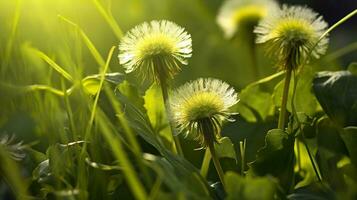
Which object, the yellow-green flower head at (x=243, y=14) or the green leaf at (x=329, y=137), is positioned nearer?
the green leaf at (x=329, y=137)

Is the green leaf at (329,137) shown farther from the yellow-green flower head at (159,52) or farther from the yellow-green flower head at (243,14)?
the yellow-green flower head at (243,14)

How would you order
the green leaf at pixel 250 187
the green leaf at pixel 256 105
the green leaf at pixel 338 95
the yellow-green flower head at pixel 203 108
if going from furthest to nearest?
the green leaf at pixel 256 105 → the green leaf at pixel 338 95 → the yellow-green flower head at pixel 203 108 → the green leaf at pixel 250 187

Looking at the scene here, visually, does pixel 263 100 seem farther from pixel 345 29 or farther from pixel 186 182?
pixel 345 29

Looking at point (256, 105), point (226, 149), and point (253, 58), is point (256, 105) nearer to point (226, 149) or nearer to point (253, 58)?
point (226, 149)

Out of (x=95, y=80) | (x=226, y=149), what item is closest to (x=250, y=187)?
(x=226, y=149)

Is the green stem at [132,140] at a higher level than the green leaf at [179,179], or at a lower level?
higher

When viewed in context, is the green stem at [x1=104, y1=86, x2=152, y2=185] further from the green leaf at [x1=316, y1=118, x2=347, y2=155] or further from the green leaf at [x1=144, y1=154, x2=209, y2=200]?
the green leaf at [x1=316, y1=118, x2=347, y2=155]

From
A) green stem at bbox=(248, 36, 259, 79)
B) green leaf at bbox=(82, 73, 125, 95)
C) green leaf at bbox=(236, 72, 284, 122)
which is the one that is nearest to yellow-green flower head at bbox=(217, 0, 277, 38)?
green stem at bbox=(248, 36, 259, 79)

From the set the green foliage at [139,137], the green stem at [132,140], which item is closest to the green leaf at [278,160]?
the green foliage at [139,137]

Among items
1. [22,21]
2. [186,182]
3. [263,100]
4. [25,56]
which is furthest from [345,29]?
[186,182]
